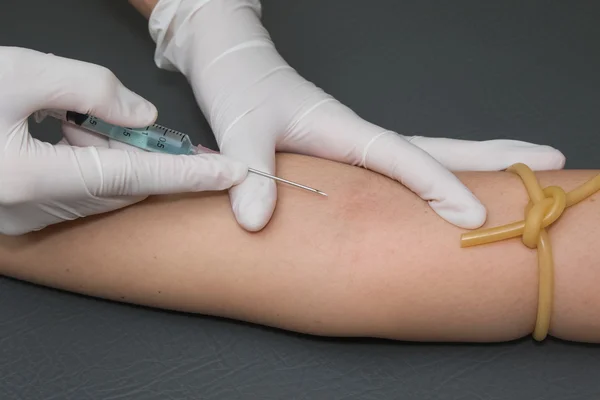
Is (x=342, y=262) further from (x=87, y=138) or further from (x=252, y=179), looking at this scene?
(x=87, y=138)

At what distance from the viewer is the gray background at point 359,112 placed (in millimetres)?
1292

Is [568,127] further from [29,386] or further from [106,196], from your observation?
[29,386]

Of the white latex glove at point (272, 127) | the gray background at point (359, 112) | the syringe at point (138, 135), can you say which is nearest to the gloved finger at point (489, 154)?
the white latex glove at point (272, 127)

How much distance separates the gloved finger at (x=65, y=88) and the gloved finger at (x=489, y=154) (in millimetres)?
627

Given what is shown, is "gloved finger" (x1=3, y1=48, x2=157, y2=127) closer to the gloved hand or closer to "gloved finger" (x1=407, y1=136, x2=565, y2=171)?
the gloved hand

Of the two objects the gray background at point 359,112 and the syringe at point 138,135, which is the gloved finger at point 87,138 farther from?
the gray background at point 359,112

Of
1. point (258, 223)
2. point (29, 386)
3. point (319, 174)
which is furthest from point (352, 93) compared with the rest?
point (29, 386)

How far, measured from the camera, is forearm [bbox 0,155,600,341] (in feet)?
4.03

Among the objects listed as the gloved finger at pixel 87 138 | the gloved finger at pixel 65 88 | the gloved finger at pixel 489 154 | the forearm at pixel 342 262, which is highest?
the gloved finger at pixel 489 154

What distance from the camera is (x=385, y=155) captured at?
1.36 metres

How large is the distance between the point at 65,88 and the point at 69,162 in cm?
14

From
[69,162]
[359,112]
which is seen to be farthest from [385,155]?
[69,162]

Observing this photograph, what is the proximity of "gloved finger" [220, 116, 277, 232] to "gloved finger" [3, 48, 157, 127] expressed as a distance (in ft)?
0.69

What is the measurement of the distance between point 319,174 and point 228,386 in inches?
16.8
